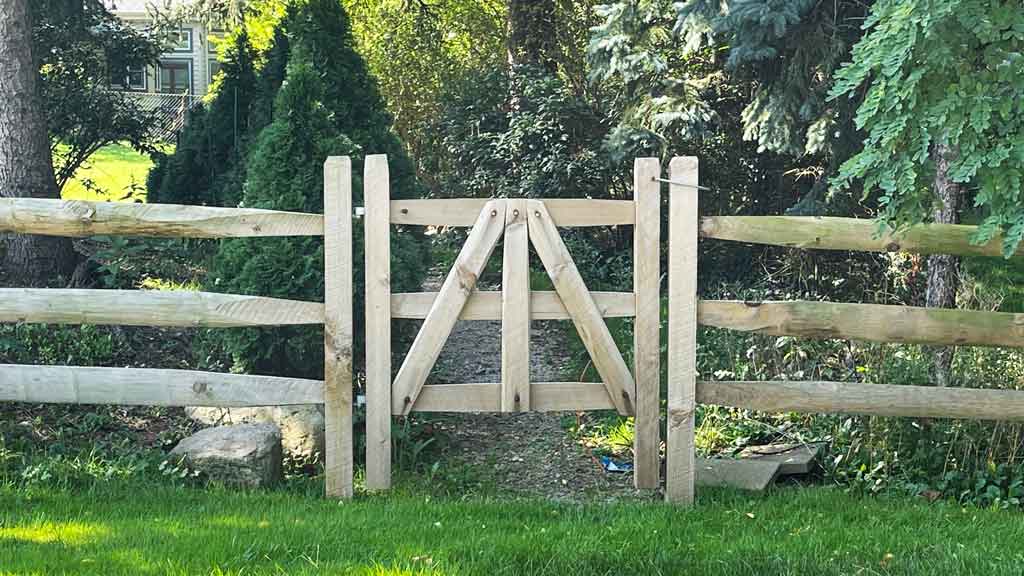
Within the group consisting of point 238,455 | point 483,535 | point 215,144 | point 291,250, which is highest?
point 215,144

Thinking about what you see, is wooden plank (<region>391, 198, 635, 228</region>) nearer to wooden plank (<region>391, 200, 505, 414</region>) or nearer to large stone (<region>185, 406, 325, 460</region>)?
wooden plank (<region>391, 200, 505, 414</region>)

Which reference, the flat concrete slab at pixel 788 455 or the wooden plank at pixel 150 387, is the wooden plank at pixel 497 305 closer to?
the wooden plank at pixel 150 387

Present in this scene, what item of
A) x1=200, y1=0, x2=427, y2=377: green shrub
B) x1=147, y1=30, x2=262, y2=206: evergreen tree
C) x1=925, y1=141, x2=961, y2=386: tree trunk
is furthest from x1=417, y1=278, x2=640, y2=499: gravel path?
x1=147, y1=30, x2=262, y2=206: evergreen tree

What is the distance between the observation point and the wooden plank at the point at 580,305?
5.52 m

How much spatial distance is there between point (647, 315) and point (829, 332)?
0.93 m

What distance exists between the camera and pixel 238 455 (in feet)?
18.3

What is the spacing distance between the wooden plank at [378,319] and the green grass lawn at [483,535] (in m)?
0.21

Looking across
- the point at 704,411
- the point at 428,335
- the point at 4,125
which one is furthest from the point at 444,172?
the point at 428,335

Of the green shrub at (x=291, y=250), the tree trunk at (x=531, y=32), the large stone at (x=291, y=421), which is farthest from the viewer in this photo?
the tree trunk at (x=531, y=32)

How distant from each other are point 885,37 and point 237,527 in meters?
3.44

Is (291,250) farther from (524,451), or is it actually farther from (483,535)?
(483,535)

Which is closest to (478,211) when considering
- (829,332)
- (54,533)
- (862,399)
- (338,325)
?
(338,325)

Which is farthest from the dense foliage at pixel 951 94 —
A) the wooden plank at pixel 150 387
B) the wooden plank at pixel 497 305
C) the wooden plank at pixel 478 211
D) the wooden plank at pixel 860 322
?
the wooden plank at pixel 150 387

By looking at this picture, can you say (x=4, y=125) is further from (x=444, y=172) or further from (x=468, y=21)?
(x=468, y=21)
